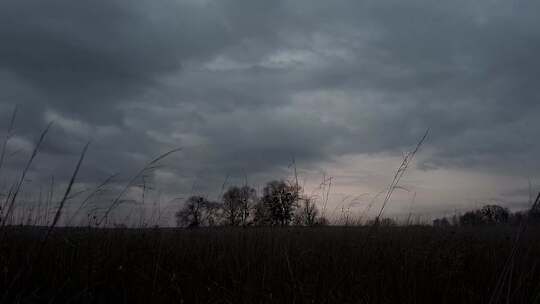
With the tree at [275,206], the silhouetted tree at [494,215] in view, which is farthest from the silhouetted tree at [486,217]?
the tree at [275,206]

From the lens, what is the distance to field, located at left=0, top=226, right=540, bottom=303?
427cm

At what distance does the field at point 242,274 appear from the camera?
4270 millimetres

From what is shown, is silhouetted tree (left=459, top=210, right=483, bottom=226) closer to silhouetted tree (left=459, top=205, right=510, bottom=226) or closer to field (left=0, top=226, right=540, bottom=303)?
silhouetted tree (left=459, top=205, right=510, bottom=226)

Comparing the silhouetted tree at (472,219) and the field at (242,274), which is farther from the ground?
the silhouetted tree at (472,219)

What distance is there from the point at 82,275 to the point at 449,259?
4.21 metres

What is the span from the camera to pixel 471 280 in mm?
5688

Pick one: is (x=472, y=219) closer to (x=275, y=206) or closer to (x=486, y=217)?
(x=486, y=217)

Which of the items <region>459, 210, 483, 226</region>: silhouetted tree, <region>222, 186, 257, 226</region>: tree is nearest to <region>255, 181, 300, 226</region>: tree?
<region>222, 186, 257, 226</region>: tree

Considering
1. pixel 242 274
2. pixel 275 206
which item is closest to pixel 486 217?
pixel 275 206

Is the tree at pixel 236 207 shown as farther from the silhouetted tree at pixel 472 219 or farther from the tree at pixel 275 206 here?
the silhouetted tree at pixel 472 219

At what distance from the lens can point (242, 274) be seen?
210 inches

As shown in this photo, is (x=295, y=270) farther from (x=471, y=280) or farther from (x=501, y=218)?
(x=501, y=218)

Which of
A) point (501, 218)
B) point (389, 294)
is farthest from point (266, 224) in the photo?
point (501, 218)

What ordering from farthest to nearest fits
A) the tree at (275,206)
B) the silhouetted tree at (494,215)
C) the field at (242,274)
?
the silhouetted tree at (494,215) < the tree at (275,206) < the field at (242,274)
